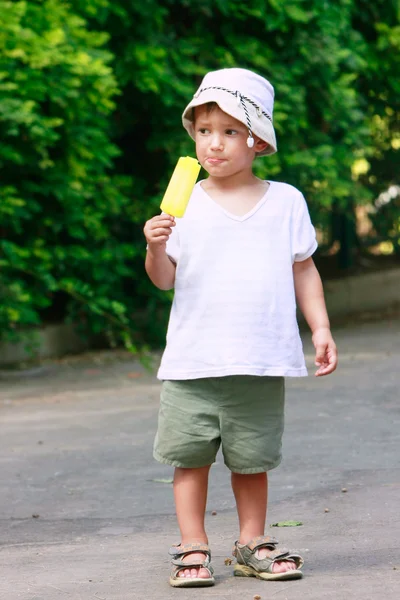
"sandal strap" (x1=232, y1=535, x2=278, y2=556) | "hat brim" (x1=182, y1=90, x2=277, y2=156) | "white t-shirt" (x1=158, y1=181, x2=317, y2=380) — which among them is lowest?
"sandal strap" (x1=232, y1=535, x2=278, y2=556)

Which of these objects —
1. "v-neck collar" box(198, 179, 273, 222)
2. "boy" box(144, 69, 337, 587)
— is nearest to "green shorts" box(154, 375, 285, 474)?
"boy" box(144, 69, 337, 587)

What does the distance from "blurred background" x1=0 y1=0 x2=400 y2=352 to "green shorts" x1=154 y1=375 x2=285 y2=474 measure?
4.36m

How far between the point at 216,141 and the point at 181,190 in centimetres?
23

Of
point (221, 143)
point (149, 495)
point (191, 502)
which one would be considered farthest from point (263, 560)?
point (149, 495)

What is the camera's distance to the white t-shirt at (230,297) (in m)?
3.87

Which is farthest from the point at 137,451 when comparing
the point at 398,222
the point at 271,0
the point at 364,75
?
the point at 398,222

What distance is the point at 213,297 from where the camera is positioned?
153 inches

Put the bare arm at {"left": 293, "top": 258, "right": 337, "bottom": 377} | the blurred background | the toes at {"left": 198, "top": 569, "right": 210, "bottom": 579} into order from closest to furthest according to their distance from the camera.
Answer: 1. the toes at {"left": 198, "top": 569, "right": 210, "bottom": 579}
2. the bare arm at {"left": 293, "top": 258, "right": 337, "bottom": 377}
3. the blurred background

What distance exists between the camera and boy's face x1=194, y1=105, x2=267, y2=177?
3.91m

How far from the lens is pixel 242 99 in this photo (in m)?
3.90

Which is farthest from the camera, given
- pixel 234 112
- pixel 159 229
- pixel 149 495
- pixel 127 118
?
pixel 127 118

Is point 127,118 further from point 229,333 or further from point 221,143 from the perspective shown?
point 229,333

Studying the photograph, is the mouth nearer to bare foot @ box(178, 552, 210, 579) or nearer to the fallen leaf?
bare foot @ box(178, 552, 210, 579)

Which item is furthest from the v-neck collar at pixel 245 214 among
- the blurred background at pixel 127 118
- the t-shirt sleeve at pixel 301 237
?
the blurred background at pixel 127 118
